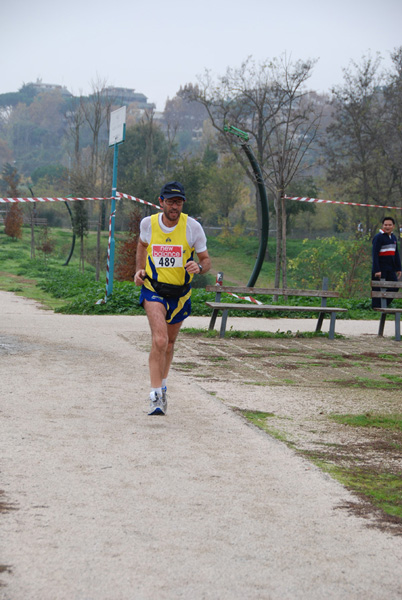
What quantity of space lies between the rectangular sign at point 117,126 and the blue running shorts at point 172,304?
10.3m

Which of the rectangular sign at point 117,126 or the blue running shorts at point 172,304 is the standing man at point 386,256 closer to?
the rectangular sign at point 117,126

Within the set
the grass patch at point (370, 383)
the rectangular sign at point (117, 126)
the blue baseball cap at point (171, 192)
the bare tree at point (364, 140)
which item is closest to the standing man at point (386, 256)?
the grass patch at point (370, 383)

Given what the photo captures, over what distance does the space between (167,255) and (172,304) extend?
1.29 feet

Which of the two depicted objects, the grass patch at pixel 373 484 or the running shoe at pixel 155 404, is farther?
the running shoe at pixel 155 404

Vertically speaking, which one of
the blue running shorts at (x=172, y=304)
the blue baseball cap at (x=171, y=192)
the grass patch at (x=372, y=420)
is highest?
the blue baseball cap at (x=171, y=192)

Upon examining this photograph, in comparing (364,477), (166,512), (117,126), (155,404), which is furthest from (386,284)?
(166,512)

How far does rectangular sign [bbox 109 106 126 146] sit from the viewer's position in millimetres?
16422

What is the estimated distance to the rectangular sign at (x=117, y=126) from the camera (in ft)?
53.9

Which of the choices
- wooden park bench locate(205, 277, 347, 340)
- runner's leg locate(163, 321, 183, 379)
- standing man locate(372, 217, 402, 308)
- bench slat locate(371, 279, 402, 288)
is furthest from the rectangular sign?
runner's leg locate(163, 321, 183, 379)

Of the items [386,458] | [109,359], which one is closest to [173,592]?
[386,458]

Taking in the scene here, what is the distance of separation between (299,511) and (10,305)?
1368cm

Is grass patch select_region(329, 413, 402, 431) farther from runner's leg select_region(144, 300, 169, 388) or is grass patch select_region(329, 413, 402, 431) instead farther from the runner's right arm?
the runner's right arm

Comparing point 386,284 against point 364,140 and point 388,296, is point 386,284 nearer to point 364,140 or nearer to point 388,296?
point 388,296

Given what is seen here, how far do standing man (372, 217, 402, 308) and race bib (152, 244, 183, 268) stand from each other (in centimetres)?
770
